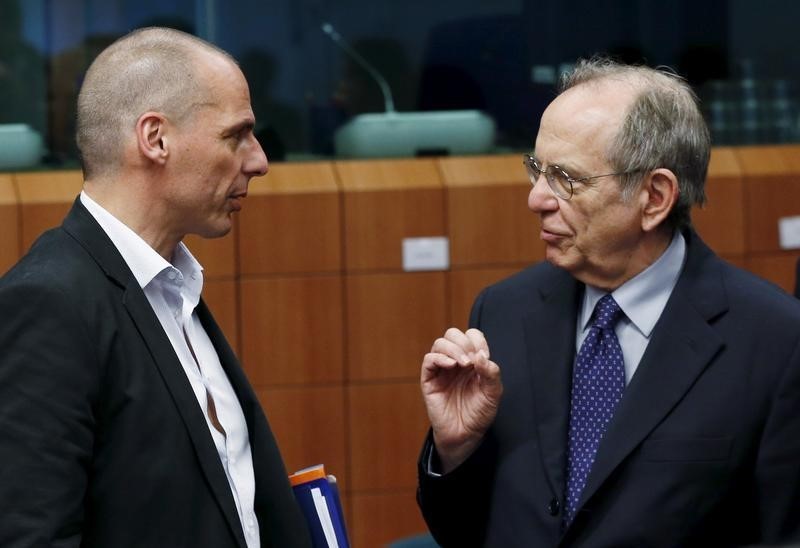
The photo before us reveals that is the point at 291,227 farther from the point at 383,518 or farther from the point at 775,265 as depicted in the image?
the point at 775,265

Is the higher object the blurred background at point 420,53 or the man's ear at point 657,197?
the blurred background at point 420,53

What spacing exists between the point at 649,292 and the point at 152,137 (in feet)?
Answer: 2.99

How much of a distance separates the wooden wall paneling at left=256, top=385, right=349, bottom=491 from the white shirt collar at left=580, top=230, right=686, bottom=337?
151 inches

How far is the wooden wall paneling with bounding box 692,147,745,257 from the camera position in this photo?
634 cm

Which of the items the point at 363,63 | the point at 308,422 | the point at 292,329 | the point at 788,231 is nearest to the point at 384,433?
the point at 308,422

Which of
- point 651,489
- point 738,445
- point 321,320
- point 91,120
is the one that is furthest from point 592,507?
point 321,320

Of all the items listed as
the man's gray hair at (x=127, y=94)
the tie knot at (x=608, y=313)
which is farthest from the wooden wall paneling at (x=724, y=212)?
the man's gray hair at (x=127, y=94)

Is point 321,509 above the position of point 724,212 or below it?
below

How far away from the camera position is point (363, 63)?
21.1 feet

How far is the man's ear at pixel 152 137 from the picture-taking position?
7.48 feet

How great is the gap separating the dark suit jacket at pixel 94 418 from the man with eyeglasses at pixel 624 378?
0.47 m

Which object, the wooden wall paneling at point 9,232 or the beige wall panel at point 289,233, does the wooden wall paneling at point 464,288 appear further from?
the wooden wall paneling at point 9,232

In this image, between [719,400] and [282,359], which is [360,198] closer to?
[282,359]

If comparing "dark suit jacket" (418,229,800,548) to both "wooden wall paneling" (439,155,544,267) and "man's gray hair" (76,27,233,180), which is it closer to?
"man's gray hair" (76,27,233,180)
